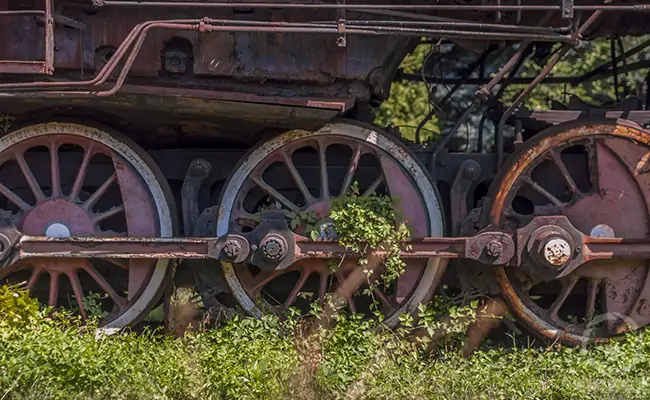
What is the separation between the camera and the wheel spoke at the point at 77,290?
6.74 m

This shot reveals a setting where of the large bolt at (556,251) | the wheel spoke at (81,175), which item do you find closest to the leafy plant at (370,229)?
the large bolt at (556,251)

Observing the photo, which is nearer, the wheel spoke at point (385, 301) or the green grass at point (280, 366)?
the green grass at point (280, 366)

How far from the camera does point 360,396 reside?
5.75 m

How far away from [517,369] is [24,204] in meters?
3.58

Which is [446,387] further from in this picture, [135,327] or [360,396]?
[135,327]

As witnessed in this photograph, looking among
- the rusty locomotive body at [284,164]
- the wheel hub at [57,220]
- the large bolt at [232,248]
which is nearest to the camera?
the rusty locomotive body at [284,164]

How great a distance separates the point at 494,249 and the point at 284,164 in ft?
5.36

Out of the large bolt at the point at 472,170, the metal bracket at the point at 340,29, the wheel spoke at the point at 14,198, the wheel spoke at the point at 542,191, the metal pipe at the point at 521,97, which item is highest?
the metal bracket at the point at 340,29

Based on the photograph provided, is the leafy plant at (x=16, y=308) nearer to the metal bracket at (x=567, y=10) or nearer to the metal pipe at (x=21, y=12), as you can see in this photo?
the metal pipe at (x=21, y=12)

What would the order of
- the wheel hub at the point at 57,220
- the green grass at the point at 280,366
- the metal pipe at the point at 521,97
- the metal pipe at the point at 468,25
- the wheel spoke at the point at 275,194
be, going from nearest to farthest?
1. the green grass at the point at 280,366
2. the metal pipe at the point at 468,25
3. the metal pipe at the point at 521,97
4. the wheel hub at the point at 57,220
5. the wheel spoke at the point at 275,194

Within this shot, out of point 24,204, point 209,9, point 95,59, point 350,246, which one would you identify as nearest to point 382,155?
point 350,246

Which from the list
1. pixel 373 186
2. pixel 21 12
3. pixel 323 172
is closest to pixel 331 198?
pixel 323 172

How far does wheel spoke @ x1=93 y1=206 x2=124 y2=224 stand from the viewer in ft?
22.1

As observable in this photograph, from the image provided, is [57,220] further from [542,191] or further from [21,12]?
[542,191]
